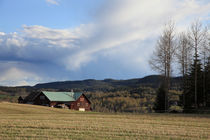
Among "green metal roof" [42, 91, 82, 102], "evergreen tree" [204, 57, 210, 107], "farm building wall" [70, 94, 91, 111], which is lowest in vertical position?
"farm building wall" [70, 94, 91, 111]

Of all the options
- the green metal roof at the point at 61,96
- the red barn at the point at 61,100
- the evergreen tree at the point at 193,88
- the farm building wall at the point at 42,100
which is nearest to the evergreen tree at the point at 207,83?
the evergreen tree at the point at 193,88

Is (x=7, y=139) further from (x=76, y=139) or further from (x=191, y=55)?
(x=191, y=55)

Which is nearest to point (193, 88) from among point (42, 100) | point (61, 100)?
point (61, 100)

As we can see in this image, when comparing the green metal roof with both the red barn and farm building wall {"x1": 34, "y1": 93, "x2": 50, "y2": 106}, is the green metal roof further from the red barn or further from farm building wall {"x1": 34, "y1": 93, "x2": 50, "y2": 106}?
farm building wall {"x1": 34, "y1": 93, "x2": 50, "y2": 106}

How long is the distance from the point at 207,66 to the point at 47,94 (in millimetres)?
50672

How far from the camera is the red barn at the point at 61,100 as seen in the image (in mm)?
78812

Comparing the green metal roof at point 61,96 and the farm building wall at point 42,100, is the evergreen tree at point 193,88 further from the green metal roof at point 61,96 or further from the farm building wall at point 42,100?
the farm building wall at point 42,100

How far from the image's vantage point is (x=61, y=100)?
8012 centimetres

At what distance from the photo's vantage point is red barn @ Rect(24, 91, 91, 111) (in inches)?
3103

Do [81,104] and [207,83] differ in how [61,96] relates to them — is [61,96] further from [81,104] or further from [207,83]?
[207,83]

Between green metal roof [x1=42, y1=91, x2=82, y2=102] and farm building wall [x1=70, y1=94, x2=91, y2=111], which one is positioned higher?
green metal roof [x1=42, y1=91, x2=82, y2=102]

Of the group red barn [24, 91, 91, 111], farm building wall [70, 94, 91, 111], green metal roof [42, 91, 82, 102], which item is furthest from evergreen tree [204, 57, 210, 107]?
green metal roof [42, 91, 82, 102]

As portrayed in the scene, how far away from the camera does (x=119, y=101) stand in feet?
495

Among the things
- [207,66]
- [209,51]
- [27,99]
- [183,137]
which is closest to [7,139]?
[183,137]
